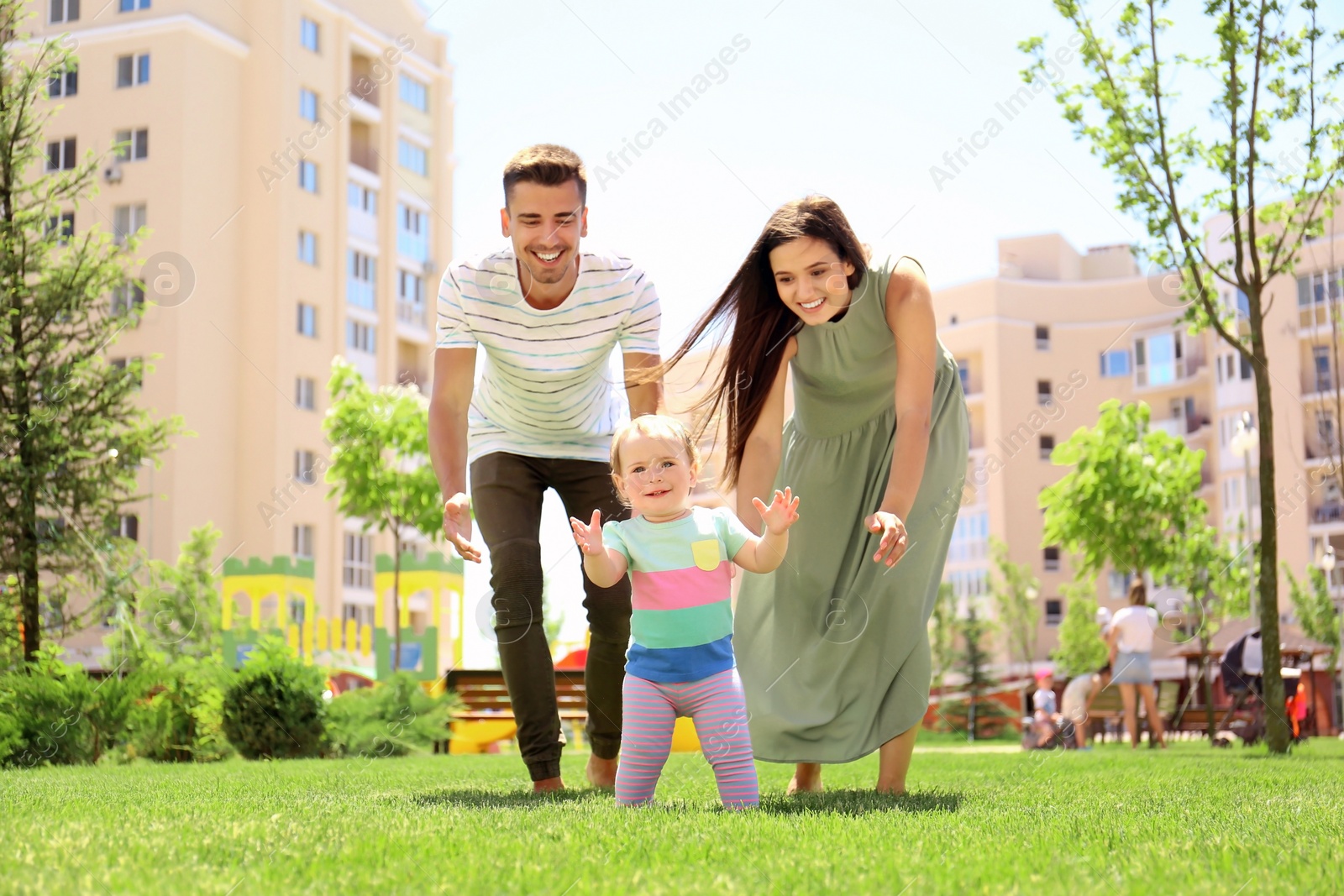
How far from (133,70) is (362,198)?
8384 mm

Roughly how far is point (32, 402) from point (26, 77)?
2.77 meters

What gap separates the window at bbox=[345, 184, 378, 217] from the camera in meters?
46.8

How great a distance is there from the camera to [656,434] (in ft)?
13.7

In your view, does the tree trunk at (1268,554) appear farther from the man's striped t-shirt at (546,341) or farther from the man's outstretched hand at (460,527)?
the man's outstretched hand at (460,527)

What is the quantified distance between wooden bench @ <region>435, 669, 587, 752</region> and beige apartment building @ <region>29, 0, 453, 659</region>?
26.6 m

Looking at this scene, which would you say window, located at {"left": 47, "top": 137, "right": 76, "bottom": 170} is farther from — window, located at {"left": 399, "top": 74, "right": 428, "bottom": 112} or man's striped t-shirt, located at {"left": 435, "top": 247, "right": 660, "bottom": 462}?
man's striped t-shirt, located at {"left": 435, "top": 247, "right": 660, "bottom": 462}

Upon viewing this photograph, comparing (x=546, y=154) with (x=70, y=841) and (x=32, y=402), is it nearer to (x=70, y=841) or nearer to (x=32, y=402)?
(x=70, y=841)

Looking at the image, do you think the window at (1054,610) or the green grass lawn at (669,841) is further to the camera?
the window at (1054,610)

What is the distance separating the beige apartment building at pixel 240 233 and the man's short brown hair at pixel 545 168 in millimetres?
37069

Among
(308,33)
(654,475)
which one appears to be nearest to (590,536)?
(654,475)

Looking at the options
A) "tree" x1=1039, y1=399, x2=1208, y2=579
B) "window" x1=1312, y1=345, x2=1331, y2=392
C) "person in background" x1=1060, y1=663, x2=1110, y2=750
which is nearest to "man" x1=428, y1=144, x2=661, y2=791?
"person in background" x1=1060, y1=663, x2=1110, y2=750

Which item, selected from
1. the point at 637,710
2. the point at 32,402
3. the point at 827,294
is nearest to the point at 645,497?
the point at 637,710

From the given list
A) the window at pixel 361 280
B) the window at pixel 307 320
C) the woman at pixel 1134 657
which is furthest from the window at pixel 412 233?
the woman at pixel 1134 657

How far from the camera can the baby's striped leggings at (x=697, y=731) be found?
4016mm
